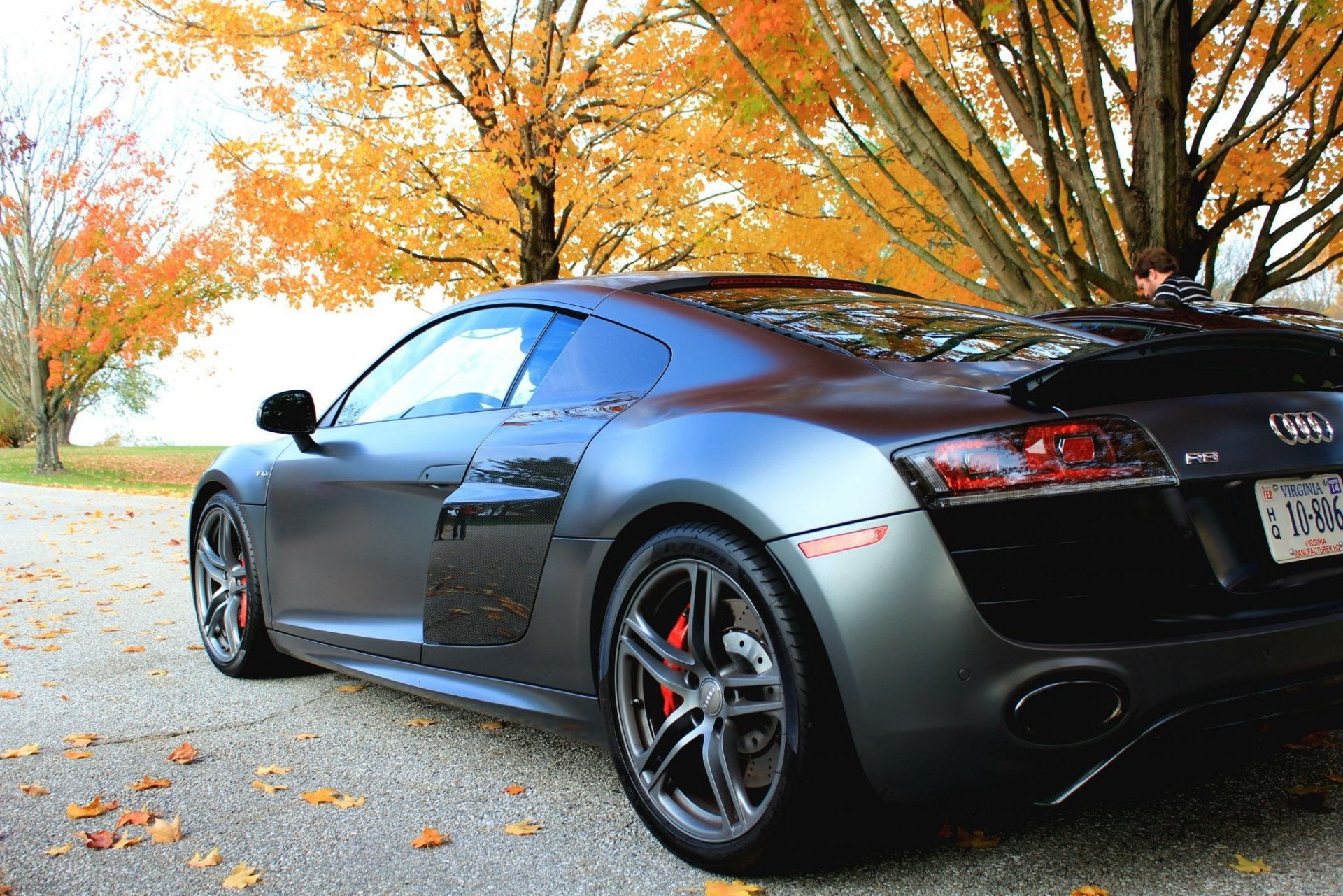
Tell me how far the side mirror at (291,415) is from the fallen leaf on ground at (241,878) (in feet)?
5.97

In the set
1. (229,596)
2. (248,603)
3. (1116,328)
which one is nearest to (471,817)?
(248,603)

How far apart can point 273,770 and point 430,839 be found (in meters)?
0.88

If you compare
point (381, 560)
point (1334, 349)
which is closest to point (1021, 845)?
point (1334, 349)

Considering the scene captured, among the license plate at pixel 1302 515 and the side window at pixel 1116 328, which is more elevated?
the side window at pixel 1116 328

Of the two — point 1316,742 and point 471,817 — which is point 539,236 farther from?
point 1316,742

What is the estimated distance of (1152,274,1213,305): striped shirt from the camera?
707 centimetres

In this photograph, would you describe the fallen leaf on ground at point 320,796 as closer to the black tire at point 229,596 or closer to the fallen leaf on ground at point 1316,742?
the black tire at point 229,596

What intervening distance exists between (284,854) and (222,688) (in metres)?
2.02

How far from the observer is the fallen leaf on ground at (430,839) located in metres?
2.82

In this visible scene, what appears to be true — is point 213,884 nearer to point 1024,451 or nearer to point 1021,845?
point 1021,845

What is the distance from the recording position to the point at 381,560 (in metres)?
3.64

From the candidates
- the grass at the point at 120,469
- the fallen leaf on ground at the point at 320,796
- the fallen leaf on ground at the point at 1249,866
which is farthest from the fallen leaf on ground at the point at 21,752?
the grass at the point at 120,469

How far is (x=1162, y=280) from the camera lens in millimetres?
7395

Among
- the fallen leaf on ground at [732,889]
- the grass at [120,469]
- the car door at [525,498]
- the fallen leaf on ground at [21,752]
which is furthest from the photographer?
the grass at [120,469]
